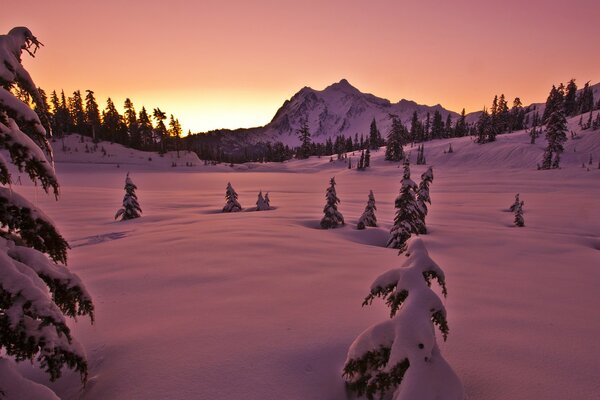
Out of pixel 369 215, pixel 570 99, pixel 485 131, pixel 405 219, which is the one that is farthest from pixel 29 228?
pixel 570 99

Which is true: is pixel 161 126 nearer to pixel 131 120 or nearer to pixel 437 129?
pixel 131 120

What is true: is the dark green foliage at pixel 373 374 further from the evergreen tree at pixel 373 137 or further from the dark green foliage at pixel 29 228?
the evergreen tree at pixel 373 137

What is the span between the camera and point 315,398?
9.93 ft

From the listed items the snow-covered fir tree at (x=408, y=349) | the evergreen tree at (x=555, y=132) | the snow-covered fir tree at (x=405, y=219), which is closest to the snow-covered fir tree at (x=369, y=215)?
the snow-covered fir tree at (x=405, y=219)

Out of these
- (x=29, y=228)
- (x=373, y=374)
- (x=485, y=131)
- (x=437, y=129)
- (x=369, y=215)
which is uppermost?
(x=437, y=129)

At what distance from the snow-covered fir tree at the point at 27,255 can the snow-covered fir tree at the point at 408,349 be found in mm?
2424

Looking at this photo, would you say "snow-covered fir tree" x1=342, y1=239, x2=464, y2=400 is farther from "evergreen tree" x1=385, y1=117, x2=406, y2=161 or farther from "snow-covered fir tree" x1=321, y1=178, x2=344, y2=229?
"evergreen tree" x1=385, y1=117, x2=406, y2=161

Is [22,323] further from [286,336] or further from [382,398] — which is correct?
[382,398]

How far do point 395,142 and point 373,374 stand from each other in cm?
8699

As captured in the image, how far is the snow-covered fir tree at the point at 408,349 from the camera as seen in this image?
2.40m

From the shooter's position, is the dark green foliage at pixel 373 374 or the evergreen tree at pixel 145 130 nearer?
the dark green foliage at pixel 373 374

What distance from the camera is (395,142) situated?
276 feet

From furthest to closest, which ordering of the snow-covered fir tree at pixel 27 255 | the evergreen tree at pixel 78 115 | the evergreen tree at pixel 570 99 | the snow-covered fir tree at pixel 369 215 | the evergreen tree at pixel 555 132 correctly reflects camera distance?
the evergreen tree at pixel 570 99
the evergreen tree at pixel 78 115
the evergreen tree at pixel 555 132
the snow-covered fir tree at pixel 369 215
the snow-covered fir tree at pixel 27 255

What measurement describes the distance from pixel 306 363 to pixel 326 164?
3770 inches
